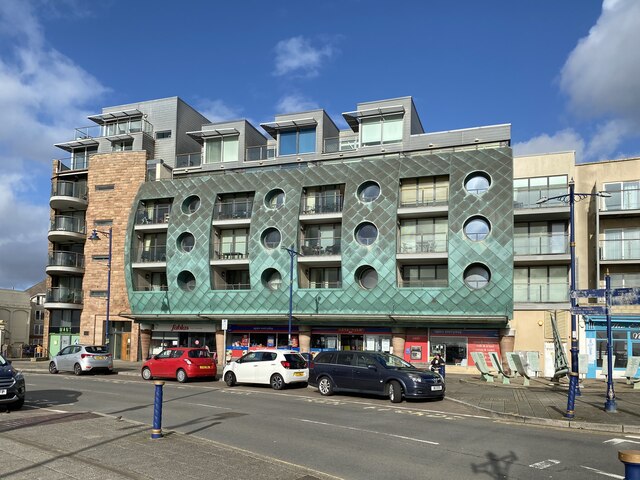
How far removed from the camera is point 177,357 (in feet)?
87.3

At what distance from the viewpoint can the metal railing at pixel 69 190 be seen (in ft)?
160

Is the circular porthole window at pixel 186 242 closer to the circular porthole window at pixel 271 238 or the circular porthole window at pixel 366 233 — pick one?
the circular porthole window at pixel 271 238

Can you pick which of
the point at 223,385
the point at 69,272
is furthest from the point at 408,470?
the point at 69,272

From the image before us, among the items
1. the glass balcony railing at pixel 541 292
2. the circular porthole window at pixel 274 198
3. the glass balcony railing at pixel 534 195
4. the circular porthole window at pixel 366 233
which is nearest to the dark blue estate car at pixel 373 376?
the glass balcony railing at pixel 541 292

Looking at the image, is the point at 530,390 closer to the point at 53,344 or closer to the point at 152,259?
the point at 152,259

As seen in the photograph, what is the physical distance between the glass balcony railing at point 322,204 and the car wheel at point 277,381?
17.8 m

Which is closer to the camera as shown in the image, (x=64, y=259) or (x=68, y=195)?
(x=64, y=259)

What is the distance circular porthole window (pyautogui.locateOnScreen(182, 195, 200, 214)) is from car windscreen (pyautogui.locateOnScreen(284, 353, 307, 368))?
73.9 feet

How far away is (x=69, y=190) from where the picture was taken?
48.8m

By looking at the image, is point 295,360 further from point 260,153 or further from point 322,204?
point 260,153

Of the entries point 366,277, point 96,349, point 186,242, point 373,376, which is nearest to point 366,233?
point 366,277

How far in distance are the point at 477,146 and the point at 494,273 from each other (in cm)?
899

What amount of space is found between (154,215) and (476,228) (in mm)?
24087

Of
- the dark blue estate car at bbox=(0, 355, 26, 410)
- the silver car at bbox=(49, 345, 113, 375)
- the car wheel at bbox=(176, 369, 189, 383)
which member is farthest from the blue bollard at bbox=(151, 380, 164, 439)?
the silver car at bbox=(49, 345, 113, 375)
